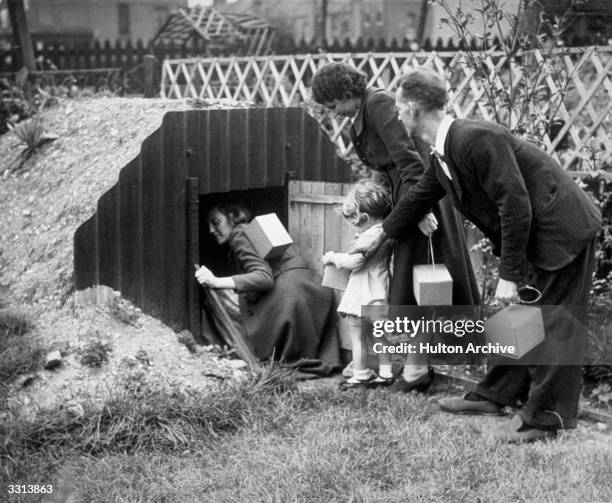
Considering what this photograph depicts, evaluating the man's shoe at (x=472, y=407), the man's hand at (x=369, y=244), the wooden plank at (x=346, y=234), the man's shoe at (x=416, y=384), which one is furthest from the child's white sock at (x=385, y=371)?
the wooden plank at (x=346, y=234)

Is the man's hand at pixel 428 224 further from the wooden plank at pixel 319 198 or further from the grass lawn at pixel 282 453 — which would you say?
the wooden plank at pixel 319 198

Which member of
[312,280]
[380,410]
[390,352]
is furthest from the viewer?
[312,280]

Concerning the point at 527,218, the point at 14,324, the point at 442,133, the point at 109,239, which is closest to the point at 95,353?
the point at 14,324

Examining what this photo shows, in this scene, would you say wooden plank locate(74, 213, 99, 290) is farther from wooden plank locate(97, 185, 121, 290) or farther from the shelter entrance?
the shelter entrance

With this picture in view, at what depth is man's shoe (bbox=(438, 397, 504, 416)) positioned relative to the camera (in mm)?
5082

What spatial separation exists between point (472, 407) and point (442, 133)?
1.66m

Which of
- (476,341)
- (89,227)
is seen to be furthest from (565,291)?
(89,227)

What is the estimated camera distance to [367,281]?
5.67m

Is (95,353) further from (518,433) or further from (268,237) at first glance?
(518,433)

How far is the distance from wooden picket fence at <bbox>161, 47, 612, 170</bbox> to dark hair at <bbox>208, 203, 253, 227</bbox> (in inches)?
65.5

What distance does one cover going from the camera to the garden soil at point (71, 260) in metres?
5.26

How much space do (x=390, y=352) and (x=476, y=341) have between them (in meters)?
0.64

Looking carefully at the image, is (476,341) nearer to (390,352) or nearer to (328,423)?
(390,352)

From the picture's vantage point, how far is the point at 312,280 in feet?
20.7
